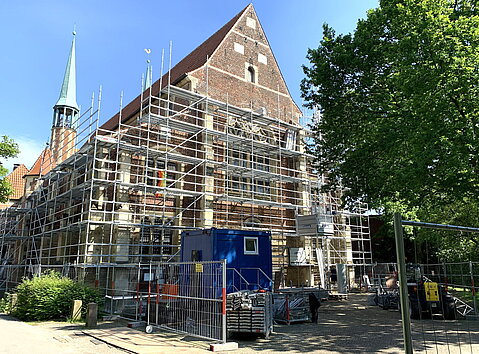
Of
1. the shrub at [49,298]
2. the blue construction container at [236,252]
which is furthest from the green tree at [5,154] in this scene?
the blue construction container at [236,252]

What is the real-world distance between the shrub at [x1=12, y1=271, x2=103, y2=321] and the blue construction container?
3.85m

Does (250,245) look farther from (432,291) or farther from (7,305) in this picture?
(7,305)

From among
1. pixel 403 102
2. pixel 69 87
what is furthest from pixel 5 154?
pixel 69 87

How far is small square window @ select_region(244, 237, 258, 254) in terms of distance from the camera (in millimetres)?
14844

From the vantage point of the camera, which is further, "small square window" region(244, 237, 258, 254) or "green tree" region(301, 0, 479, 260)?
"small square window" region(244, 237, 258, 254)

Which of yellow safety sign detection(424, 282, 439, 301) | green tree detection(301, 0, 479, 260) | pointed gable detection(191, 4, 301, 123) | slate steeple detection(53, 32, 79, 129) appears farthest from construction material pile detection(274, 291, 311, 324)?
slate steeple detection(53, 32, 79, 129)

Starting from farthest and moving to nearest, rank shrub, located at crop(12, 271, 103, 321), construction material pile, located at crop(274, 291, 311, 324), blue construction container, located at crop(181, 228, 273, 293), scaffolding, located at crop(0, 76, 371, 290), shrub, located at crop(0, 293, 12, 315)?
1. scaffolding, located at crop(0, 76, 371, 290)
2. shrub, located at crop(0, 293, 12, 315)
3. blue construction container, located at crop(181, 228, 273, 293)
4. shrub, located at crop(12, 271, 103, 321)
5. construction material pile, located at crop(274, 291, 311, 324)

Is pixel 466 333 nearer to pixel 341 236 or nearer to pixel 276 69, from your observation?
pixel 341 236

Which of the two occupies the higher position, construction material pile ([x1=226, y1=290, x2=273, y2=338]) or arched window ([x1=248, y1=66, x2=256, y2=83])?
arched window ([x1=248, y1=66, x2=256, y2=83])

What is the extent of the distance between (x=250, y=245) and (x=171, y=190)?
5544 mm

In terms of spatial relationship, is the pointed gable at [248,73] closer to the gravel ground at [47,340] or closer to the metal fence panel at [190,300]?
the metal fence panel at [190,300]

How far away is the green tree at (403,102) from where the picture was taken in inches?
456

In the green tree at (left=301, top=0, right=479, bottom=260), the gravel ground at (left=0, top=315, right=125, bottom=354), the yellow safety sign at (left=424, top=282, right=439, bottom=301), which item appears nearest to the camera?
the yellow safety sign at (left=424, top=282, right=439, bottom=301)

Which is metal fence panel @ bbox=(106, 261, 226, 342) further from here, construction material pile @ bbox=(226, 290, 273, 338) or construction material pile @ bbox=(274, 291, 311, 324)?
construction material pile @ bbox=(274, 291, 311, 324)
